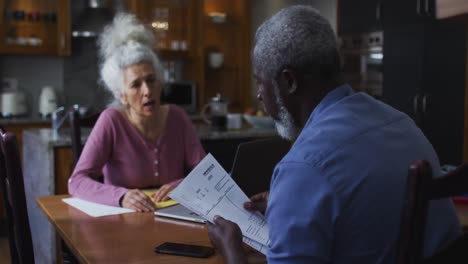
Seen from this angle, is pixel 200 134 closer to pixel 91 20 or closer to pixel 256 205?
pixel 256 205

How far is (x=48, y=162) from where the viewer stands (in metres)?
2.84

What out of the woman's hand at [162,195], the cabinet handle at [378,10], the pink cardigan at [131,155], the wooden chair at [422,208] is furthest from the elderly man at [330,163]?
the cabinet handle at [378,10]

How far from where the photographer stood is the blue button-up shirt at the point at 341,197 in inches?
36.0

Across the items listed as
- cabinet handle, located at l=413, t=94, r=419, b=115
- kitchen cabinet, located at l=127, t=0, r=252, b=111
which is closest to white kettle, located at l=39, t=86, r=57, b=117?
kitchen cabinet, located at l=127, t=0, r=252, b=111

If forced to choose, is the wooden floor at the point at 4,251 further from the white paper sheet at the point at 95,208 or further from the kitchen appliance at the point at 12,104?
the white paper sheet at the point at 95,208

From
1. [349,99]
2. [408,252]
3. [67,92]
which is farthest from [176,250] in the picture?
[67,92]

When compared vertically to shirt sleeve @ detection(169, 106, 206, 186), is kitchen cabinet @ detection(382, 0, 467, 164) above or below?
above

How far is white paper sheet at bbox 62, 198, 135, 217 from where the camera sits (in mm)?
1723

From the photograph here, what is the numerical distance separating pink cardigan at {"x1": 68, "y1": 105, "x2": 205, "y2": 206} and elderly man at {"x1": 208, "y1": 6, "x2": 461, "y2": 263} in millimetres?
1083

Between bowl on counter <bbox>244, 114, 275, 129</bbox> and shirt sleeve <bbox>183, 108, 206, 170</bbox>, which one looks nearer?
shirt sleeve <bbox>183, 108, 206, 170</bbox>

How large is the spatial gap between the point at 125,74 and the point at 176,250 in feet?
3.78

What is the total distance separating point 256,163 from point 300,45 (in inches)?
26.5

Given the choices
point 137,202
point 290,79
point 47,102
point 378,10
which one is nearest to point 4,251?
point 47,102

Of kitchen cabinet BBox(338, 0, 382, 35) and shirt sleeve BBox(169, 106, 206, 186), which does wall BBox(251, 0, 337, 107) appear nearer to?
kitchen cabinet BBox(338, 0, 382, 35)
